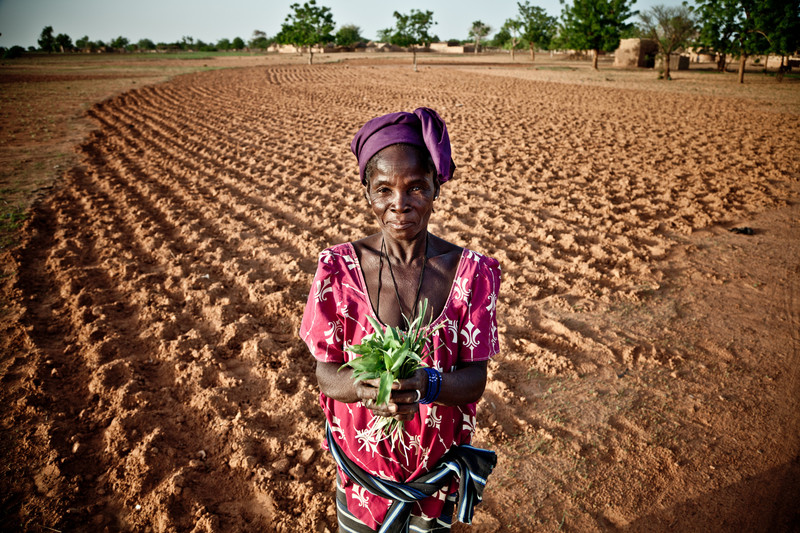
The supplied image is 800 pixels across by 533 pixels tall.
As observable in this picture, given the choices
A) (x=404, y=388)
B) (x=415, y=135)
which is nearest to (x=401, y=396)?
(x=404, y=388)

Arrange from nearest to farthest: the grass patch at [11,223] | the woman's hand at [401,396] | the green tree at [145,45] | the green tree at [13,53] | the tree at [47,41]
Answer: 1. the woman's hand at [401,396]
2. the grass patch at [11,223]
3. the green tree at [13,53]
4. the tree at [47,41]
5. the green tree at [145,45]

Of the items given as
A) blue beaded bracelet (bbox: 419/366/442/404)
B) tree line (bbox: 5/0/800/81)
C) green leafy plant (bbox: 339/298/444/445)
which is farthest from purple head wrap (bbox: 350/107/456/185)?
tree line (bbox: 5/0/800/81)

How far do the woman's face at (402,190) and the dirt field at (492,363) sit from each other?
5.37ft

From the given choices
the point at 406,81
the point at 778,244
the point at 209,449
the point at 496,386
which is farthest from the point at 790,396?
the point at 406,81

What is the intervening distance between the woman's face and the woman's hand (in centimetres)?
46

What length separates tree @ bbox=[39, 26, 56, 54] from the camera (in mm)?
60531

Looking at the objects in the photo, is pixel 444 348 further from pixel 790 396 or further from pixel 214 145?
pixel 214 145

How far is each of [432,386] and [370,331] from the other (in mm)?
280

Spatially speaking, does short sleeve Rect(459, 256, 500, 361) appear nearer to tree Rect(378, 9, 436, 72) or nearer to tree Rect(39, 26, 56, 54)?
tree Rect(378, 9, 436, 72)

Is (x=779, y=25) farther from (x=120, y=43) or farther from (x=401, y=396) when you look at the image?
(x=120, y=43)

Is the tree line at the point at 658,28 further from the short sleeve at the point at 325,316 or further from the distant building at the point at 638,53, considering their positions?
the short sleeve at the point at 325,316

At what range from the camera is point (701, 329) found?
348 centimetres

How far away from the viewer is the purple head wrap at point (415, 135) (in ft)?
4.12

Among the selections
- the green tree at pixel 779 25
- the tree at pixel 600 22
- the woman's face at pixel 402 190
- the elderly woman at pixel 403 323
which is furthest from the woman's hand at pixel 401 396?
the tree at pixel 600 22
